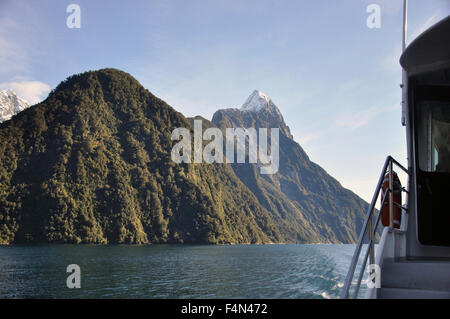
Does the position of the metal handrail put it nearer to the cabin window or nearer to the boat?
the boat

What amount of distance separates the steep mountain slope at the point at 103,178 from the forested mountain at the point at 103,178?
0.32m

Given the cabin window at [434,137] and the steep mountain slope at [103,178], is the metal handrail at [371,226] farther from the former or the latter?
the steep mountain slope at [103,178]

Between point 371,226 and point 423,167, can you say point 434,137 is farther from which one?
point 371,226

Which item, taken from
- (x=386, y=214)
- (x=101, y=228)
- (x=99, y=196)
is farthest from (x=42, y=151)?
(x=386, y=214)

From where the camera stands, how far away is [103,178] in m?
125

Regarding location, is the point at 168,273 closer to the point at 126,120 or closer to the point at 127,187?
the point at 127,187

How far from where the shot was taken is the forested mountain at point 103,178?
107250 millimetres

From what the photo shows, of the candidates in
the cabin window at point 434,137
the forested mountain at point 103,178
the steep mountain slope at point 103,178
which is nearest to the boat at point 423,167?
the cabin window at point 434,137

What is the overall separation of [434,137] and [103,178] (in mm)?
127108

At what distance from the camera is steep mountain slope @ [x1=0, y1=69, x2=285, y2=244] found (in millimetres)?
107250

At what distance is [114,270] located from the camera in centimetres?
4312

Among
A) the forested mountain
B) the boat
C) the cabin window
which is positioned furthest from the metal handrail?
the forested mountain

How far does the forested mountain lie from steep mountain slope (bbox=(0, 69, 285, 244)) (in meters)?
0.32
